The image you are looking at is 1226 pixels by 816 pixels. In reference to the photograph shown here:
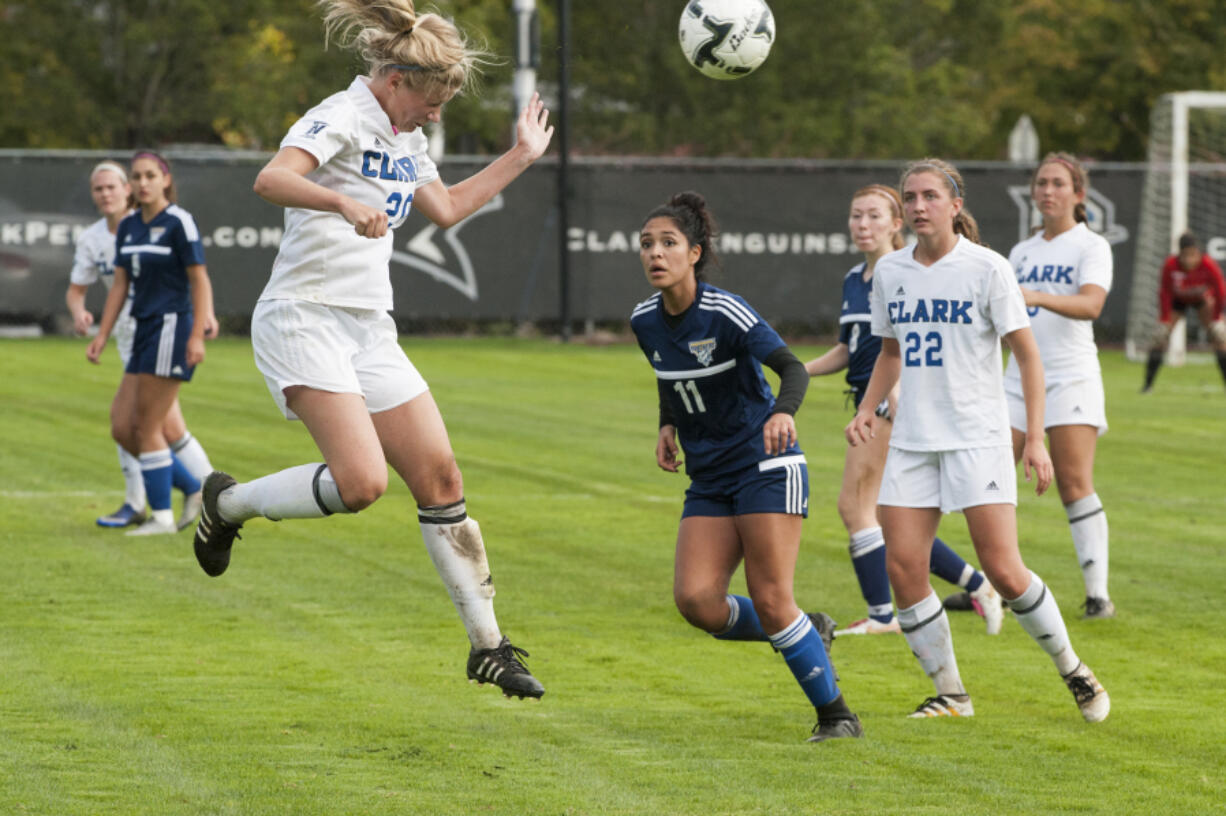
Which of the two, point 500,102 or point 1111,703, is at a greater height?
point 500,102

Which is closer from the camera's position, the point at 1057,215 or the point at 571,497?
the point at 1057,215

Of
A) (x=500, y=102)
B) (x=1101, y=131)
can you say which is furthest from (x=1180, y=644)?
(x=1101, y=131)

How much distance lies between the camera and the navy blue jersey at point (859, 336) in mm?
8352

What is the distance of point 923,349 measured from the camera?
6863 mm

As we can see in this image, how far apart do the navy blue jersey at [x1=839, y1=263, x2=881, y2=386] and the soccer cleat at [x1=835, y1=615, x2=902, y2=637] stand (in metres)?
1.14

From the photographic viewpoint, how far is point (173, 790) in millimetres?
5762

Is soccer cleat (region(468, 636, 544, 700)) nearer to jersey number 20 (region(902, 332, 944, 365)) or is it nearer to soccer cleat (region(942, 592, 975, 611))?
jersey number 20 (region(902, 332, 944, 365))

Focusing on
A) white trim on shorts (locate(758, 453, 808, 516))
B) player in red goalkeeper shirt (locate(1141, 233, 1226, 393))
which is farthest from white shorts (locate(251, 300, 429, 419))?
player in red goalkeeper shirt (locate(1141, 233, 1226, 393))

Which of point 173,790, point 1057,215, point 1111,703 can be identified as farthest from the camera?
point 1057,215

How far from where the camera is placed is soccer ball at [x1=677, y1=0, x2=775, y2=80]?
823 cm

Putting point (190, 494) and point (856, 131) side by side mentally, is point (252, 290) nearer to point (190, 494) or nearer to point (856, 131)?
point (190, 494)

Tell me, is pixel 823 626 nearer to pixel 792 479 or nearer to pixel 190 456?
pixel 792 479

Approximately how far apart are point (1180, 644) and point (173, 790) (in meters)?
4.84

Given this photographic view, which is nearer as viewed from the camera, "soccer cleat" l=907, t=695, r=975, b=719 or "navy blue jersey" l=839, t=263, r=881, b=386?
"soccer cleat" l=907, t=695, r=975, b=719
